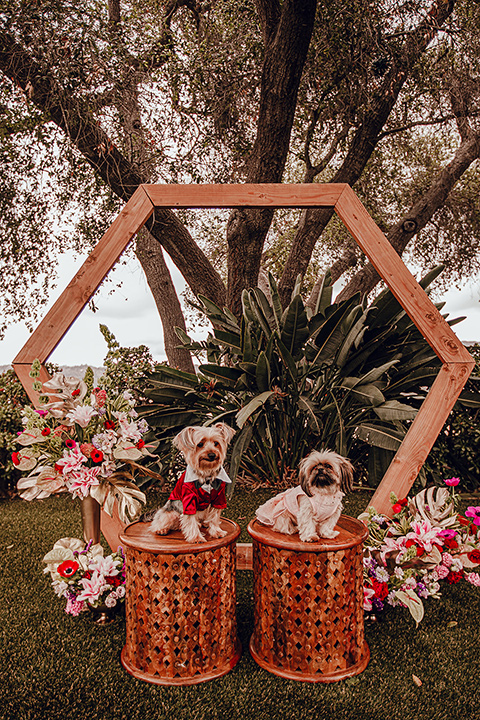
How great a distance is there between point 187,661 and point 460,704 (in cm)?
110

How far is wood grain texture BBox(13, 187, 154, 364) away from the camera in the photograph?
2.80m

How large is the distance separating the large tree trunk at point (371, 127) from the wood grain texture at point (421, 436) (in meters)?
4.11

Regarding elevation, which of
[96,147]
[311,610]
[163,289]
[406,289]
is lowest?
[311,610]

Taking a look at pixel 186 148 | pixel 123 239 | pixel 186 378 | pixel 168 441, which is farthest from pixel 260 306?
pixel 186 148

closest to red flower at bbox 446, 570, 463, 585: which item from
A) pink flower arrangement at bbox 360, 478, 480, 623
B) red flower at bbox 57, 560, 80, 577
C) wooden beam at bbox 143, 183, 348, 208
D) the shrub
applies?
pink flower arrangement at bbox 360, 478, 480, 623

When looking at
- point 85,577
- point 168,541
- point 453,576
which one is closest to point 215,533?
point 168,541

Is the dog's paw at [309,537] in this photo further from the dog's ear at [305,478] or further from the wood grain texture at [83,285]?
the wood grain texture at [83,285]

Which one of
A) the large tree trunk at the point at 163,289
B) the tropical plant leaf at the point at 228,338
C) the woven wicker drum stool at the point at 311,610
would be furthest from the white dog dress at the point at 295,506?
the large tree trunk at the point at 163,289

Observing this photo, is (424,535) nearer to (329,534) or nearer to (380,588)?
(380,588)

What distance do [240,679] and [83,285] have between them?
6.91ft

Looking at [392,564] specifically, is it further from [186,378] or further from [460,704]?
[186,378]

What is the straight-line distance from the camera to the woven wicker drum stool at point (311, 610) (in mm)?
2115

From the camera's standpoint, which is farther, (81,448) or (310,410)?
(310,410)

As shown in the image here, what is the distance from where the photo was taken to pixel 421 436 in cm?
283
